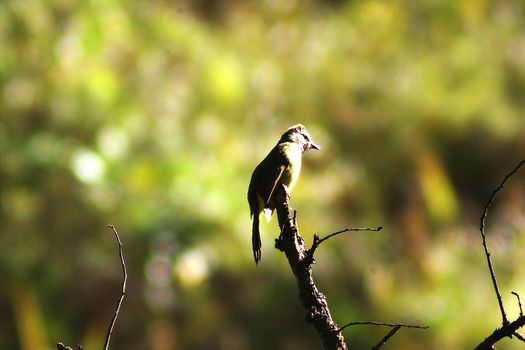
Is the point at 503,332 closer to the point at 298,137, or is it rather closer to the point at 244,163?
the point at 298,137

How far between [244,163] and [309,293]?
30.4 feet

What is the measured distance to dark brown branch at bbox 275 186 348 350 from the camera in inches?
99.8

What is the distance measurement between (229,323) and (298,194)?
1995 millimetres

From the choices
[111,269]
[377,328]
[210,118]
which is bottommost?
[377,328]

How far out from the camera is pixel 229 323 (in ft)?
34.5

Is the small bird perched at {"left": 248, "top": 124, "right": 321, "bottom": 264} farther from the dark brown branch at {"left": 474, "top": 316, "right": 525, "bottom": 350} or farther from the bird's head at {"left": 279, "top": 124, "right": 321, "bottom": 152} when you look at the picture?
the dark brown branch at {"left": 474, "top": 316, "right": 525, "bottom": 350}

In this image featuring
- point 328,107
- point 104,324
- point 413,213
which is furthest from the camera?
point 328,107

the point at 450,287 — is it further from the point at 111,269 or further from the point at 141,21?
the point at 141,21

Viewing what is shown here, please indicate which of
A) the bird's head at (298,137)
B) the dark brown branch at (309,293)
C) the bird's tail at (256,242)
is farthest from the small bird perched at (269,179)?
the dark brown branch at (309,293)

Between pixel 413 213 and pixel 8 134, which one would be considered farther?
pixel 413 213

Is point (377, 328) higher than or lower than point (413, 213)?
lower

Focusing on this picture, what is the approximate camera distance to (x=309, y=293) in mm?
2586

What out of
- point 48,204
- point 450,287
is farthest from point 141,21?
point 450,287

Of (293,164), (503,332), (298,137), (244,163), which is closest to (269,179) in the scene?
(293,164)
